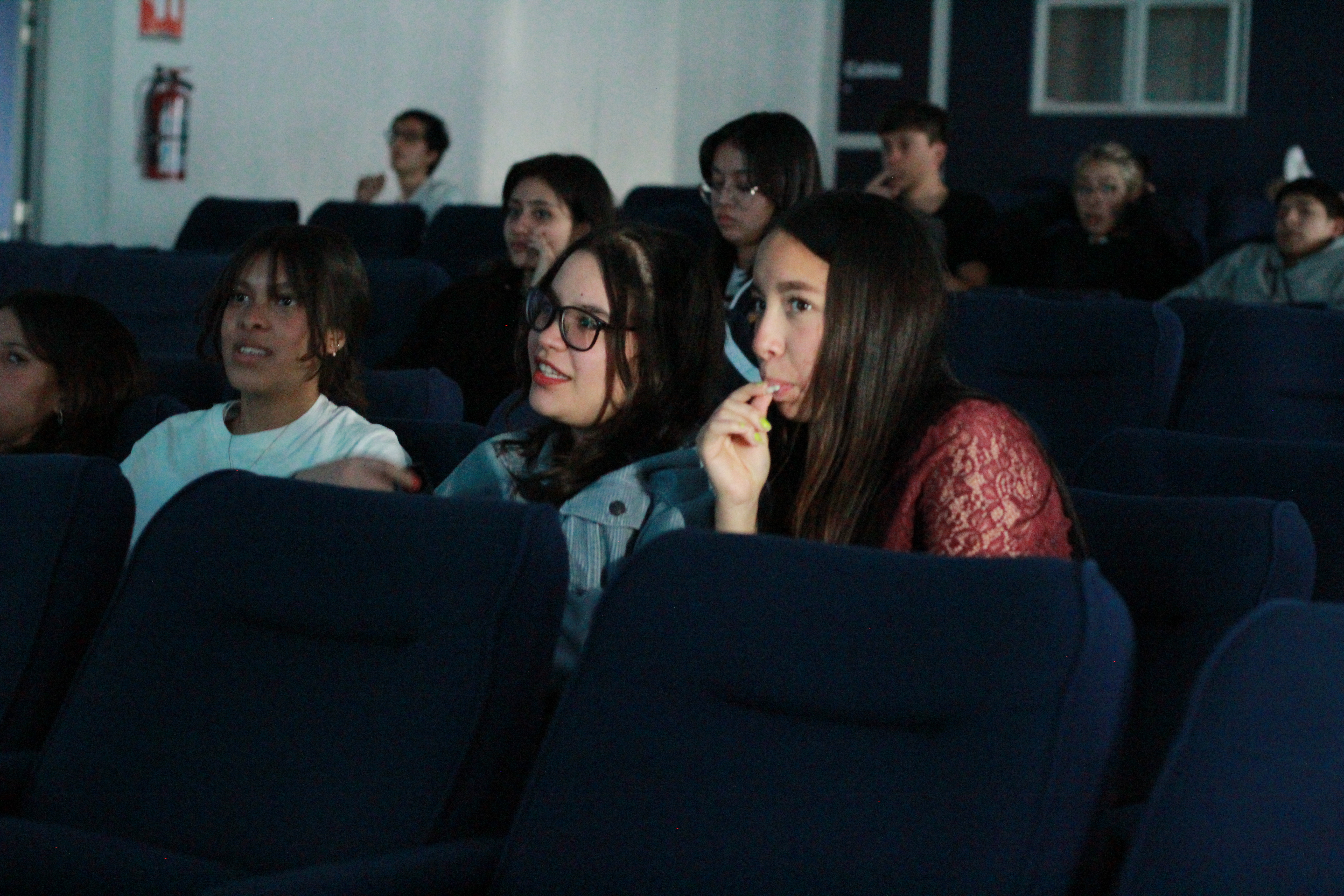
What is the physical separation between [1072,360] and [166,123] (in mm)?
5762

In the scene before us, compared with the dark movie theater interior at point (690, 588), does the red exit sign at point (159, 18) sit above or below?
above

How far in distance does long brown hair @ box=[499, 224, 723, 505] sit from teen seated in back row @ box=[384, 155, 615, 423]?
180 centimetres

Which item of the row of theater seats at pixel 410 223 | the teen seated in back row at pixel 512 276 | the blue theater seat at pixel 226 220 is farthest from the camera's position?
the blue theater seat at pixel 226 220

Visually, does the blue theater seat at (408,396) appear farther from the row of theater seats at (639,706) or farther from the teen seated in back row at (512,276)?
the row of theater seats at (639,706)

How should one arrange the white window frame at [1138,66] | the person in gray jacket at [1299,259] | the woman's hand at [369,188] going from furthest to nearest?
the white window frame at [1138,66], the woman's hand at [369,188], the person in gray jacket at [1299,259]

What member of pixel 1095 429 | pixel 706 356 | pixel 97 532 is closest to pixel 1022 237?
pixel 1095 429

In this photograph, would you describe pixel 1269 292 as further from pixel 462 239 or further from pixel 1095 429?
pixel 462 239

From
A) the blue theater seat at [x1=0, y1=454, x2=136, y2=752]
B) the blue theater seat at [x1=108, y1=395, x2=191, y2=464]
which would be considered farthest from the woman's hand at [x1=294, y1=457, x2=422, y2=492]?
the blue theater seat at [x1=108, y1=395, x2=191, y2=464]

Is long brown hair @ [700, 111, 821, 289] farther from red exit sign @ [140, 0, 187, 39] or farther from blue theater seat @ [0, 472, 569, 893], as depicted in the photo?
red exit sign @ [140, 0, 187, 39]

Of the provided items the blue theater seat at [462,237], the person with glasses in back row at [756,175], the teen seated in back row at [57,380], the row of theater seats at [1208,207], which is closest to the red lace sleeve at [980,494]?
the teen seated in back row at [57,380]

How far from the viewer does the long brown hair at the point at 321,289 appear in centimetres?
283

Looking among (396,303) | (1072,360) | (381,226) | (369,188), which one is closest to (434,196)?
(381,226)

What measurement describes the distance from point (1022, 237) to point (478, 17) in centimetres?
431

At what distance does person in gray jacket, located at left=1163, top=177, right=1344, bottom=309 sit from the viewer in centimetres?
579
